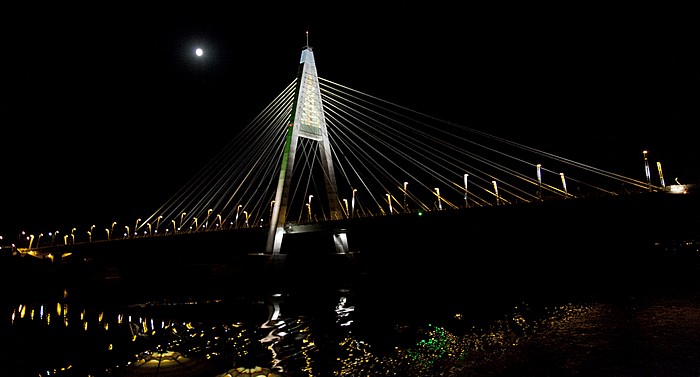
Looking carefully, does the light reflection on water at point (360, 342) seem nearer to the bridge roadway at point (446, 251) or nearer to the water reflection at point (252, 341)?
the water reflection at point (252, 341)

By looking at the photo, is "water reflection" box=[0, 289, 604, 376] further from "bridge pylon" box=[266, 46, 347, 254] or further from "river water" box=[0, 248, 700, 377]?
"bridge pylon" box=[266, 46, 347, 254]

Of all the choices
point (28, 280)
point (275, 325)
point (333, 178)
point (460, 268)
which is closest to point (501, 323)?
point (275, 325)

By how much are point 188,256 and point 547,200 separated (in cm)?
4264

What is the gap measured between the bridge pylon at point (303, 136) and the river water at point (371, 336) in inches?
307

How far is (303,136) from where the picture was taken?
105 feet

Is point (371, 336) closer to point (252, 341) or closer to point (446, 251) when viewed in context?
point (252, 341)

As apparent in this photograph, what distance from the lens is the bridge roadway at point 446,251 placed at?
26.9 m

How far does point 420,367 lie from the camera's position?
994 cm

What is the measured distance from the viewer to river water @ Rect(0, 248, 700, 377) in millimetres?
9750

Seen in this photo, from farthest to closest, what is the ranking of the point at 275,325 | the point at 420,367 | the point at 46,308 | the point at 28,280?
the point at 28,280 < the point at 46,308 < the point at 275,325 < the point at 420,367

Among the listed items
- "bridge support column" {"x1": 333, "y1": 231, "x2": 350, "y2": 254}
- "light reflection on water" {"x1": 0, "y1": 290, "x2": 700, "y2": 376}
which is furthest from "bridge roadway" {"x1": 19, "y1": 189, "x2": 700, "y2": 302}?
"light reflection on water" {"x1": 0, "y1": 290, "x2": 700, "y2": 376}

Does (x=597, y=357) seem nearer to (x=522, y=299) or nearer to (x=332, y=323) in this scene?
(x=332, y=323)

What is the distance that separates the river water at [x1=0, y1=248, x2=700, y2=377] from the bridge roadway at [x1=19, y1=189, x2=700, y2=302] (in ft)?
17.6

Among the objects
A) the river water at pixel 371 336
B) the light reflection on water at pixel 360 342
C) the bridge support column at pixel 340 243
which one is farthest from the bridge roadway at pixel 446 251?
the light reflection on water at pixel 360 342
